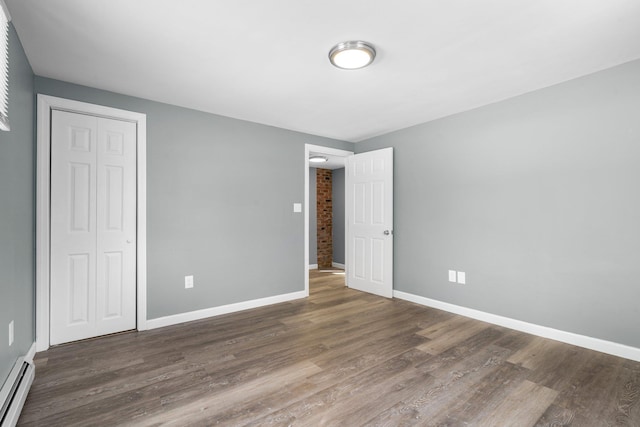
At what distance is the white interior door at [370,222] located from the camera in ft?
14.1

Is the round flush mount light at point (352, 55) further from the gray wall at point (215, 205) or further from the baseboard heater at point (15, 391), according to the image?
the baseboard heater at point (15, 391)

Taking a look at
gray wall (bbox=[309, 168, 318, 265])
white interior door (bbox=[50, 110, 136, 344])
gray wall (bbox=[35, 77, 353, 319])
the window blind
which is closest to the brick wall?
gray wall (bbox=[309, 168, 318, 265])

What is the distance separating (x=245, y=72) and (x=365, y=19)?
1.15 metres

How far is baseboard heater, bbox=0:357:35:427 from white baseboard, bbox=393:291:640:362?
3.76 metres

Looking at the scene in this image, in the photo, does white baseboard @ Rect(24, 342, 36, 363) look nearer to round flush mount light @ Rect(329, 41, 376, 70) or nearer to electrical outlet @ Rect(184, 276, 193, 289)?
electrical outlet @ Rect(184, 276, 193, 289)

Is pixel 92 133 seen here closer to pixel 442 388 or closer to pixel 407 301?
pixel 442 388

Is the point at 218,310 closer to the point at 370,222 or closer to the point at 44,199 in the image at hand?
the point at 44,199

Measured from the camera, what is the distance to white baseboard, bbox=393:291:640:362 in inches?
97.2

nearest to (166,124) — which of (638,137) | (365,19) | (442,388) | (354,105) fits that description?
(354,105)

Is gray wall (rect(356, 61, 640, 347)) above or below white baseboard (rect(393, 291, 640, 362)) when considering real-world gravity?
above

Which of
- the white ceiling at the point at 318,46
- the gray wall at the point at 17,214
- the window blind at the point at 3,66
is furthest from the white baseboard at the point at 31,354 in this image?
the white ceiling at the point at 318,46

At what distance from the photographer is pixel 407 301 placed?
4109mm

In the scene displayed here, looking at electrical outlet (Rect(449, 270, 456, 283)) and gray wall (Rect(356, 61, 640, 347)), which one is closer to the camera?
gray wall (Rect(356, 61, 640, 347))

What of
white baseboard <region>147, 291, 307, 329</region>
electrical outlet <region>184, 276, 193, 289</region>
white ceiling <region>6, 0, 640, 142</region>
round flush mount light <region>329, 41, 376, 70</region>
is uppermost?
white ceiling <region>6, 0, 640, 142</region>
